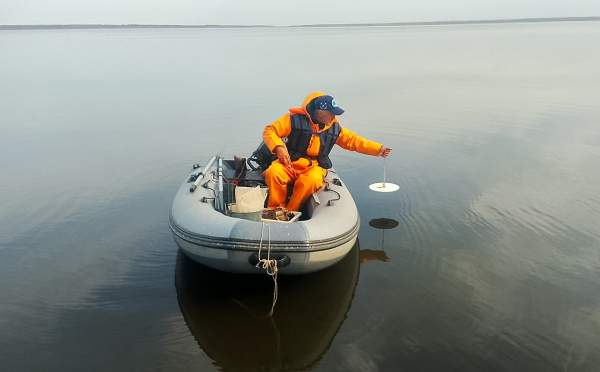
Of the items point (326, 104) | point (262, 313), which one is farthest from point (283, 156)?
point (262, 313)

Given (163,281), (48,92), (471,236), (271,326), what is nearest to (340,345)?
(271,326)

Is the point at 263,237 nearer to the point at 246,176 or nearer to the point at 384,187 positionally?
the point at 246,176

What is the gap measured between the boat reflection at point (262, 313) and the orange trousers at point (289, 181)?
0.75 meters

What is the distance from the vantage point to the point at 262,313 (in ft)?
12.3

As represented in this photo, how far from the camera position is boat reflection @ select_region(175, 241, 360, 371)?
332 cm

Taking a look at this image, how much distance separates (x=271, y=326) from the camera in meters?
3.61

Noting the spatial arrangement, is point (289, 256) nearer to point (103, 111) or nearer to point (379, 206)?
point (379, 206)

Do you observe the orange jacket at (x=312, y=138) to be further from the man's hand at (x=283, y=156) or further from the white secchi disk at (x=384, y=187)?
the white secchi disk at (x=384, y=187)

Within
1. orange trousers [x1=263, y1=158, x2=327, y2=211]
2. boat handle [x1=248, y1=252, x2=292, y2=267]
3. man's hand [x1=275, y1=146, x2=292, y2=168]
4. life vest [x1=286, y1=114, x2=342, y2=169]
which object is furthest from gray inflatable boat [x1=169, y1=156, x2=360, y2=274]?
life vest [x1=286, y1=114, x2=342, y2=169]

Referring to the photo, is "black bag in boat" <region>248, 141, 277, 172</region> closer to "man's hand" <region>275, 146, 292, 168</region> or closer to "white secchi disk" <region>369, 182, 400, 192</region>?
"man's hand" <region>275, 146, 292, 168</region>

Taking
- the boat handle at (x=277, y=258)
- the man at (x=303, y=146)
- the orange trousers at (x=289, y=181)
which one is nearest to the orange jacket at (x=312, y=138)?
the man at (x=303, y=146)

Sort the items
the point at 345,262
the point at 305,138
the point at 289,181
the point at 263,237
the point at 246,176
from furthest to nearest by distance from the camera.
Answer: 1. the point at 246,176
2. the point at 305,138
3. the point at 289,181
4. the point at 345,262
5. the point at 263,237

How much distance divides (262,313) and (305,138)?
1.91 metres

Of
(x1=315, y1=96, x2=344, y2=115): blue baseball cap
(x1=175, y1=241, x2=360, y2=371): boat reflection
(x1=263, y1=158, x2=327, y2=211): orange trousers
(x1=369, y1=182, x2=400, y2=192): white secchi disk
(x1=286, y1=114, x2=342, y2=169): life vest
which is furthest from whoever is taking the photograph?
(x1=369, y1=182, x2=400, y2=192): white secchi disk
